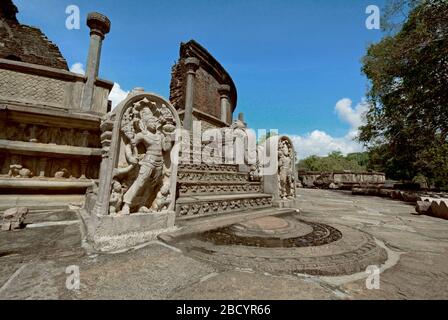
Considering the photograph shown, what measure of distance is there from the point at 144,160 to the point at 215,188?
87.4 inches

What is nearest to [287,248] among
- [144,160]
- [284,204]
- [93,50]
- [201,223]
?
[201,223]

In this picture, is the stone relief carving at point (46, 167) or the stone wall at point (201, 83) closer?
the stone relief carving at point (46, 167)

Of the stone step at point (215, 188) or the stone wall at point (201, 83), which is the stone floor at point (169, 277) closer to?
the stone step at point (215, 188)

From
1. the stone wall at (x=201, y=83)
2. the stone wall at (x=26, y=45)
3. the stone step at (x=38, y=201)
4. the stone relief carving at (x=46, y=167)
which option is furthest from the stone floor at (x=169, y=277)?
the stone wall at (x=26, y=45)

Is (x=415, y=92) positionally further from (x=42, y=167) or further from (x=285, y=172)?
(x=42, y=167)

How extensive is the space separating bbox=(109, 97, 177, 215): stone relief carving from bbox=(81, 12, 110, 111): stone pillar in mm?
4891

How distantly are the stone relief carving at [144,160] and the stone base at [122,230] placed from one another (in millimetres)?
106

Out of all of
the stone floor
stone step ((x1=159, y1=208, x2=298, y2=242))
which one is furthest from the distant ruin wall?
the stone floor

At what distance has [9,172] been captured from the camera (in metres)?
3.95

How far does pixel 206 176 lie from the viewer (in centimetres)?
479

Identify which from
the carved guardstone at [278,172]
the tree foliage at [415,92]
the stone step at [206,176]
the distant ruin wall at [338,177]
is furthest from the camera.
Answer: the distant ruin wall at [338,177]

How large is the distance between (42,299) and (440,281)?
2829 mm

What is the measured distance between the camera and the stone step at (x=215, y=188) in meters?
3.89

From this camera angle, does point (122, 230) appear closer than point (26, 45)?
Yes
